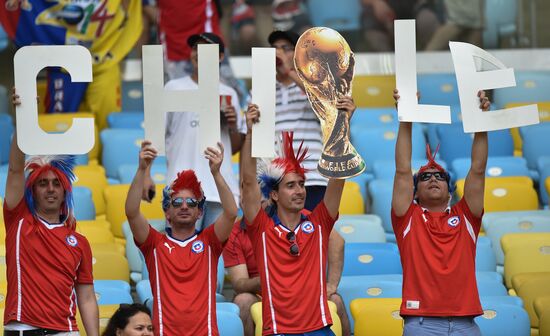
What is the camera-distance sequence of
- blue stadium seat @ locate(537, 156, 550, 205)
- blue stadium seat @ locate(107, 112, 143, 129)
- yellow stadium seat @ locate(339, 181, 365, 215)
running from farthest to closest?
1. blue stadium seat @ locate(107, 112, 143, 129)
2. blue stadium seat @ locate(537, 156, 550, 205)
3. yellow stadium seat @ locate(339, 181, 365, 215)

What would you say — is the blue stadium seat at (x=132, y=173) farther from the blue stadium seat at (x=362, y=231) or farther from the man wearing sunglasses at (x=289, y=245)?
the man wearing sunglasses at (x=289, y=245)

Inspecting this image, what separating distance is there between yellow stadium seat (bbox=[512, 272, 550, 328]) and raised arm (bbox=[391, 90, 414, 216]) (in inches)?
44.9

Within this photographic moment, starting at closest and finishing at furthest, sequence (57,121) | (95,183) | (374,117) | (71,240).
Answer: (71,240) < (95,183) < (57,121) < (374,117)

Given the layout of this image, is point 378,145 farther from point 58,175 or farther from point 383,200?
point 58,175

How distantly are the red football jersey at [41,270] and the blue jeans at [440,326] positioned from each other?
62.4 inches

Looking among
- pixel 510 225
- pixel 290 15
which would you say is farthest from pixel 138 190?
pixel 290 15

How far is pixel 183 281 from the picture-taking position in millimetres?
6645

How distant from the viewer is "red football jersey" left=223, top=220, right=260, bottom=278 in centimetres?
757

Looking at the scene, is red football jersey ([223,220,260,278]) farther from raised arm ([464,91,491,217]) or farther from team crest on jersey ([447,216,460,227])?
raised arm ([464,91,491,217])

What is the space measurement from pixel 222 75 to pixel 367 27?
2136 millimetres

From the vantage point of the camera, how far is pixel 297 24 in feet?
37.7

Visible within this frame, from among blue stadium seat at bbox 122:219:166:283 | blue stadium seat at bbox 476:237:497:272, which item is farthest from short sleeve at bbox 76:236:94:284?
blue stadium seat at bbox 476:237:497:272

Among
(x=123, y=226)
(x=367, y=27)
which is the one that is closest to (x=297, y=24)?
(x=367, y=27)

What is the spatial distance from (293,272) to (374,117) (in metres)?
4.12
